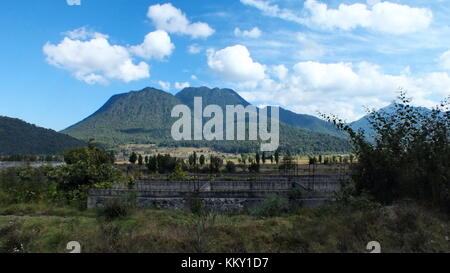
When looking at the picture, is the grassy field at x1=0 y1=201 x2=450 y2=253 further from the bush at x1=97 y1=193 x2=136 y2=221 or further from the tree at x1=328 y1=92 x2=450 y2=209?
the bush at x1=97 y1=193 x2=136 y2=221

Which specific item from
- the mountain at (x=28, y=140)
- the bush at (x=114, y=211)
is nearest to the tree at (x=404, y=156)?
the bush at (x=114, y=211)

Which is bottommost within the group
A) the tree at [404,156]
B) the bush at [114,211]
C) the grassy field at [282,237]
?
the bush at [114,211]

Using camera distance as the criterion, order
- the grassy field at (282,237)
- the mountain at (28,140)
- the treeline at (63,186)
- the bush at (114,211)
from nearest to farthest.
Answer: the grassy field at (282,237) < the bush at (114,211) < the treeline at (63,186) < the mountain at (28,140)

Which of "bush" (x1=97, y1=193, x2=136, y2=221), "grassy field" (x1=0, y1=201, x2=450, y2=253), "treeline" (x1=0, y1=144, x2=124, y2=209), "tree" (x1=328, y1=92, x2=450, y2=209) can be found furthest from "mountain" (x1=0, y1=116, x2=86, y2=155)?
"tree" (x1=328, y1=92, x2=450, y2=209)

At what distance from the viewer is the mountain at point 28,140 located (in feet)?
351

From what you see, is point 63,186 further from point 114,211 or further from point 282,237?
point 282,237

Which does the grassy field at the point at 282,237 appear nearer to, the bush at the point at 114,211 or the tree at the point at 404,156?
the tree at the point at 404,156

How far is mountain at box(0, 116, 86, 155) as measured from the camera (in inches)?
4207

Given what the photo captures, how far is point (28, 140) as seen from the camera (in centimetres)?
11244

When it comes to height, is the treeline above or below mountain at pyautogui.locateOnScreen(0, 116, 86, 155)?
below

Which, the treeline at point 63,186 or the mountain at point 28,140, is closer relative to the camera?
the treeline at point 63,186

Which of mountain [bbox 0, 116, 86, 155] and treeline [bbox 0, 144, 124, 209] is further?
mountain [bbox 0, 116, 86, 155]

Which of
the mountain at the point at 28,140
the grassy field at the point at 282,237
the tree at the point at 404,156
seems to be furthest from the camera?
the mountain at the point at 28,140
